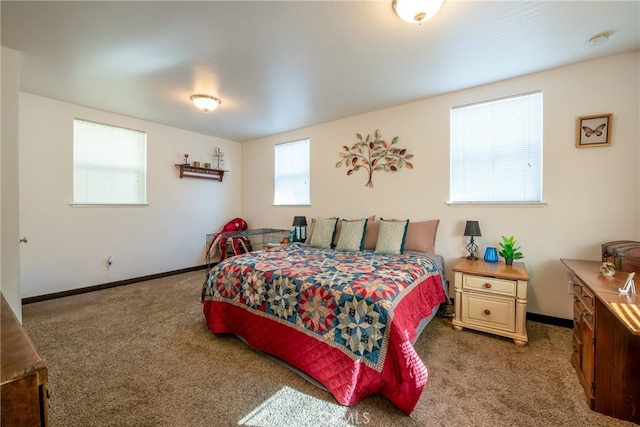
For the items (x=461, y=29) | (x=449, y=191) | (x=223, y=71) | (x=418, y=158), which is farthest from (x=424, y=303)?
(x=223, y=71)

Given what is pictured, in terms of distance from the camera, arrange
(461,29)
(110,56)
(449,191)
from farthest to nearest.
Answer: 1. (449,191)
2. (110,56)
3. (461,29)

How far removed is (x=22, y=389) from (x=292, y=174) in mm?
4368

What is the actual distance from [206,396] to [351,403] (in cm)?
91

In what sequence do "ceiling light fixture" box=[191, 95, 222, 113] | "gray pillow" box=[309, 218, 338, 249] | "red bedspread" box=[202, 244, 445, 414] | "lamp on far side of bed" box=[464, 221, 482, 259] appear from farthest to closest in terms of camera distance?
"gray pillow" box=[309, 218, 338, 249]
"ceiling light fixture" box=[191, 95, 222, 113]
"lamp on far side of bed" box=[464, 221, 482, 259]
"red bedspread" box=[202, 244, 445, 414]

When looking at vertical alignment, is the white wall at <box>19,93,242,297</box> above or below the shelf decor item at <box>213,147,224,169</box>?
below

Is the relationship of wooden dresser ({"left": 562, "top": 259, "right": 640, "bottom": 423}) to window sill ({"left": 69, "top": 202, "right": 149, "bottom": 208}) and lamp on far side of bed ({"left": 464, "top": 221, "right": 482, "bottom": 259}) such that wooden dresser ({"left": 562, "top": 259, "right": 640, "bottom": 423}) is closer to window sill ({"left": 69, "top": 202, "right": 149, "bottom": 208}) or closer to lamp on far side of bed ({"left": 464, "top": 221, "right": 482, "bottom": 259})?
lamp on far side of bed ({"left": 464, "top": 221, "right": 482, "bottom": 259})

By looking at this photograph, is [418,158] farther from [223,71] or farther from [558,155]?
[223,71]

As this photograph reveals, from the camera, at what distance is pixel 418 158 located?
341cm

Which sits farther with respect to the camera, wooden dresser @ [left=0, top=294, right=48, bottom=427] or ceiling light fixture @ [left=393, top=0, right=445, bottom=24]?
ceiling light fixture @ [left=393, top=0, right=445, bottom=24]

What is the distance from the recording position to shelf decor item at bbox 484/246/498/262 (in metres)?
2.75

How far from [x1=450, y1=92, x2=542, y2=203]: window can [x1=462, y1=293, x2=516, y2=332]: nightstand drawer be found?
1154mm

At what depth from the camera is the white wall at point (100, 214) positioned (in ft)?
10.6

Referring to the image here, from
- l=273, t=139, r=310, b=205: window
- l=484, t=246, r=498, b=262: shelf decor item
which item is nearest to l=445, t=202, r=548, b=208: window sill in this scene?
l=484, t=246, r=498, b=262: shelf decor item

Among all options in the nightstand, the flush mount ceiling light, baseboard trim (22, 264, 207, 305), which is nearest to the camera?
the flush mount ceiling light
